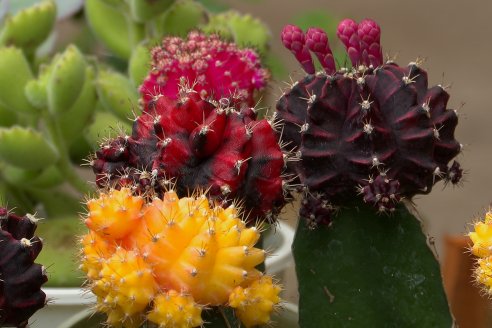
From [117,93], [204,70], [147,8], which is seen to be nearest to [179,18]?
[147,8]

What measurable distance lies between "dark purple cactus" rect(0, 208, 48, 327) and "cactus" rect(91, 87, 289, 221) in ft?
0.26

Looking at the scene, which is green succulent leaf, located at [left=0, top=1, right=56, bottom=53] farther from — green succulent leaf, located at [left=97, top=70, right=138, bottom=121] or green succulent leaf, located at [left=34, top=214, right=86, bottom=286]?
green succulent leaf, located at [left=34, top=214, right=86, bottom=286]

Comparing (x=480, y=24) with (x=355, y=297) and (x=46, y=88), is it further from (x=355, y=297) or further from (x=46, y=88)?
(x=355, y=297)

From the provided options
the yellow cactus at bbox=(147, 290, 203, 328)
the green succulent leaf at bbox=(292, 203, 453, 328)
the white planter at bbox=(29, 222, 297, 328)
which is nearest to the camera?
the yellow cactus at bbox=(147, 290, 203, 328)

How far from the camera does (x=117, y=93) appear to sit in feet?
3.43

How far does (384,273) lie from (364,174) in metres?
0.09

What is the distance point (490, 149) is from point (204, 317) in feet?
9.85

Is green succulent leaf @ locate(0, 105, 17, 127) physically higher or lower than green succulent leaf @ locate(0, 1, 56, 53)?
lower

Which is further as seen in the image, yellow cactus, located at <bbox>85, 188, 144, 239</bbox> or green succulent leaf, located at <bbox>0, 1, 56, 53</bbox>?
green succulent leaf, located at <bbox>0, 1, 56, 53</bbox>

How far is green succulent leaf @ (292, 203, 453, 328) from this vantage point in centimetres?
69

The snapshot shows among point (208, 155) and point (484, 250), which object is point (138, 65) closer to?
point (208, 155)

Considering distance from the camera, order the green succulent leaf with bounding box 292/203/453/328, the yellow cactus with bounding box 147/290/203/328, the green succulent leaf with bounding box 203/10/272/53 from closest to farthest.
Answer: the yellow cactus with bounding box 147/290/203/328 → the green succulent leaf with bounding box 292/203/453/328 → the green succulent leaf with bounding box 203/10/272/53

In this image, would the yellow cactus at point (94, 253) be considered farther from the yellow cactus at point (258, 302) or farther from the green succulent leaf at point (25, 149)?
the green succulent leaf at point (25, 149)

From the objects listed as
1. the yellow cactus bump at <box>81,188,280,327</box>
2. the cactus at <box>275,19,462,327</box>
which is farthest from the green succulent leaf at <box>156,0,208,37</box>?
the yellow cactus bump at <box>81,188,280,327</box>
